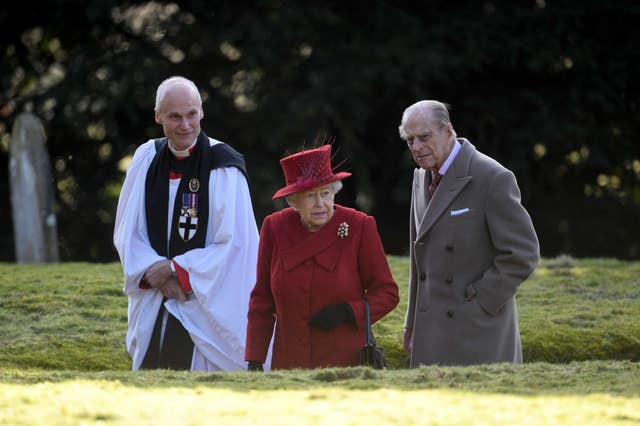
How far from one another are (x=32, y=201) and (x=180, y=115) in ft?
28.5

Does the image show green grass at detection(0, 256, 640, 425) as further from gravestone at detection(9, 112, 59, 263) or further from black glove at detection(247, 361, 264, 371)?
gravestone at detection(9, 112, 59, 263)

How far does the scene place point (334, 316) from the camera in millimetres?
6996

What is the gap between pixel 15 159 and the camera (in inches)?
650

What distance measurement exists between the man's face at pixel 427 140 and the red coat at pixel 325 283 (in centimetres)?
47

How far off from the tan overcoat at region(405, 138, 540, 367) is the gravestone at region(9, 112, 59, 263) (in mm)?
9675

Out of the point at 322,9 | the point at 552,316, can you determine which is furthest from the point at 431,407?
the point at 322,9

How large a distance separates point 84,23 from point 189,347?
13.2 meters

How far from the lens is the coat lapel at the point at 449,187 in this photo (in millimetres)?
7043

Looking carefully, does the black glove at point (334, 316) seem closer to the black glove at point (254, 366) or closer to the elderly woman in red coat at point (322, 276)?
the elderly woman in red coat at point (322, 276)

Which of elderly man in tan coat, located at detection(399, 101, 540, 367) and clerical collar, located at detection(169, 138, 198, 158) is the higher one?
clerical collar, located at detection(169, 138, 198, 158)

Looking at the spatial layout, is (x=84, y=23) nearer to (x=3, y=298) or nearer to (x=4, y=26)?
(x=4, y=26)

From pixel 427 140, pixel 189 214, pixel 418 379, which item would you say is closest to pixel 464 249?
pixel 427 140

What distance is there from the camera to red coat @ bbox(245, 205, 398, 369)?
7.07 m

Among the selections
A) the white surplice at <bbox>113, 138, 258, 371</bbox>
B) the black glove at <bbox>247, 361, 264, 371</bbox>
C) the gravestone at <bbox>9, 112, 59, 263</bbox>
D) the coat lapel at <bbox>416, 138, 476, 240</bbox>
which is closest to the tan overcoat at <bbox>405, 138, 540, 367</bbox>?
the coat lapel at <bbox>416, 138, 476, 240</bbox>
